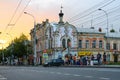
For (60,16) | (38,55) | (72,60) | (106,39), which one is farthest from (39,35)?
(72,60)

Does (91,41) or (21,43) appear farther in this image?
(21,43)

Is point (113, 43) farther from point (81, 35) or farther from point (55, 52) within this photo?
point (55, 52)

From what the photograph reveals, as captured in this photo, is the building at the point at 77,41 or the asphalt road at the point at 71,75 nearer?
the asphalt road at the point at 71,75

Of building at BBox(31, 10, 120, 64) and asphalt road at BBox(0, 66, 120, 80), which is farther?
building at BBox(31, 10, 120, 64)

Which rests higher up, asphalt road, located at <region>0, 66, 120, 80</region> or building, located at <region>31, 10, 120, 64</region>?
building, located at <region>31, 10, 120, 64</region>

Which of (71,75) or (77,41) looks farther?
(77,41)

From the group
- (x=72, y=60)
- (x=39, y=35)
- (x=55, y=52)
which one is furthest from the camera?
(x=39, y=35)

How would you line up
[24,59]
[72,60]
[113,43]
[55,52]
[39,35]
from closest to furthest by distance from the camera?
[72,60], [55,52], [113,43], [39,35], [24,59]

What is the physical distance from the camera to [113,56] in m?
97.6

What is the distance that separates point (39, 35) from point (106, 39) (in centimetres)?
2113

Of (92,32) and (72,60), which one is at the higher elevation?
(92,32)

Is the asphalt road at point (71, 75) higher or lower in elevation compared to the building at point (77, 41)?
lower

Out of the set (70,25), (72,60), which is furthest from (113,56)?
(72,60)

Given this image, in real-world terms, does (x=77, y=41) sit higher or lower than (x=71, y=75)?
higher
